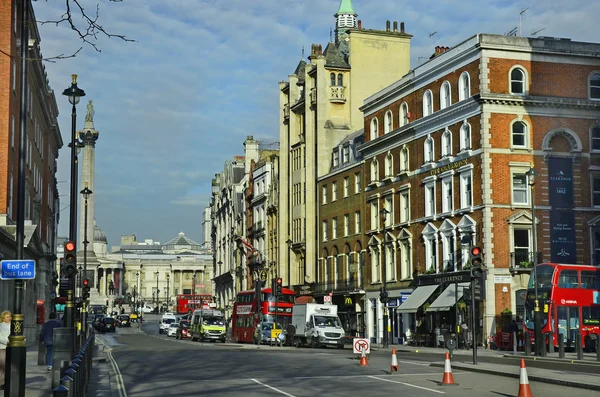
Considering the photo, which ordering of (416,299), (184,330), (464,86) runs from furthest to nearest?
(184,330) < (416,299) < (464,86)

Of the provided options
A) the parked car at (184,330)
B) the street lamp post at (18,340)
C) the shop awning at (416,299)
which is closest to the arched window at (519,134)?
the shop awning at (416,299)

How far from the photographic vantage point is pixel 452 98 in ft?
182

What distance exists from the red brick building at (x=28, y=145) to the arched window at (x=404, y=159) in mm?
24326

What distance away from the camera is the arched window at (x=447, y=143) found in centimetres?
5609

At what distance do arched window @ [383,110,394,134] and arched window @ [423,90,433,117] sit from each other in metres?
5.27

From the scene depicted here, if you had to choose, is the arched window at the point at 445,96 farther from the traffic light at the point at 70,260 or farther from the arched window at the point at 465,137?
the traffic light at the point at 70,260

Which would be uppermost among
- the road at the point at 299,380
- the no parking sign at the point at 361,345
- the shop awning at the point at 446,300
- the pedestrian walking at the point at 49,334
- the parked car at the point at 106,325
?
the shop awning at the point at 446,300

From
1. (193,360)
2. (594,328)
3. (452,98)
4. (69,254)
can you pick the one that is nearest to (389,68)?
(452,98)

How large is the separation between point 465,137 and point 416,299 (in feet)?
35.3

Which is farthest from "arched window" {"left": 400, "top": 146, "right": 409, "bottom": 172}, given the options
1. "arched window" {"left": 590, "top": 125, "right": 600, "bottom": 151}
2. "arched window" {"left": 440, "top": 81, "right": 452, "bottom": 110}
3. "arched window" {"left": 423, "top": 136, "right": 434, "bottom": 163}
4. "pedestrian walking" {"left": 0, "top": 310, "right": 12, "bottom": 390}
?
"pedestrian walking" {"left": 0, "top": 310, "right": 12, "bottom": 390}

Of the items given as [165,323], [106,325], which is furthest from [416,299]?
[106,325]

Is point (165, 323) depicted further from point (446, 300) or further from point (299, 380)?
point (299, 380)

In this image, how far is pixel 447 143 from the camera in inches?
2221

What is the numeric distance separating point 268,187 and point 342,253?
23.7 metres
